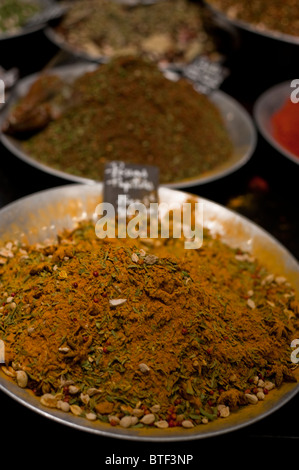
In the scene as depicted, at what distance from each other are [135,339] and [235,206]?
865 millimetres

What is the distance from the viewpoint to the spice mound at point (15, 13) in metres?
2.34

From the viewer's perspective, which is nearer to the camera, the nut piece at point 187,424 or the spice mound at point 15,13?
the nut piece at point 187,424

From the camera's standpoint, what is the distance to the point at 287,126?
6.31 ft

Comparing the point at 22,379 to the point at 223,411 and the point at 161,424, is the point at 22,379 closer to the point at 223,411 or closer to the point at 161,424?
the point at 161,424

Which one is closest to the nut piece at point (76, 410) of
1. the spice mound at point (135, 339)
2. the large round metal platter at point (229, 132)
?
the spice mound at point (135, 339)

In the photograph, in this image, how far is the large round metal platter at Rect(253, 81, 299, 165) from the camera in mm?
1745

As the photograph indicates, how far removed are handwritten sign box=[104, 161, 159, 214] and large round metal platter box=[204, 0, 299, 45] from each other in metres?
0.98

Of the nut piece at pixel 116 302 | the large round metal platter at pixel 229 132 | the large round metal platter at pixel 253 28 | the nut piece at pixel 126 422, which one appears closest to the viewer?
the nut piece at pixel 126 422

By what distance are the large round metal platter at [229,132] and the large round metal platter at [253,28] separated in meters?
0.29

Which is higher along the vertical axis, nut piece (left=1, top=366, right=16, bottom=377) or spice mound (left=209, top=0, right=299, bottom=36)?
nut piece (left=1, top=366, right=16, bottom=377)

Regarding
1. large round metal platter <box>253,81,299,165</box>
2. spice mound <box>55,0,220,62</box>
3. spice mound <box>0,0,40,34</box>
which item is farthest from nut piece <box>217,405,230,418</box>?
spice mound <box>0,0,40,34</box>

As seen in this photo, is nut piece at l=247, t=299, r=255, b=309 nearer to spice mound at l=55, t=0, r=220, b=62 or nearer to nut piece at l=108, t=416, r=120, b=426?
nut piece at l=108, t=416, r=120, b=426

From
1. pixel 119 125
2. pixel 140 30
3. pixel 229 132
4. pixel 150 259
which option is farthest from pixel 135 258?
pixel 140 30

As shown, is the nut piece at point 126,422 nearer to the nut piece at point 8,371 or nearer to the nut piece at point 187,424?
the nut piece at point 187,424
